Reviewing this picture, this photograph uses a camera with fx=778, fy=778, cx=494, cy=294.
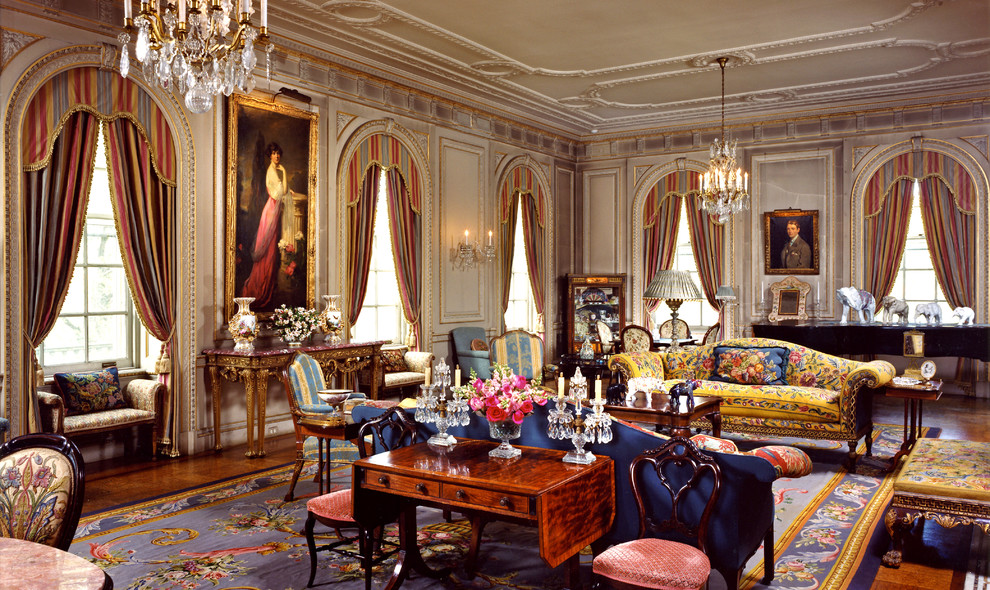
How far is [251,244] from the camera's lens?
695 cm

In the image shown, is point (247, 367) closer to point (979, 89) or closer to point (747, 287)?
point (747, 287)

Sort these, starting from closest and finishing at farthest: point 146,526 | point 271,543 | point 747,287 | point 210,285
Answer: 1. point 271,543
2. point 146,526
3. point 210,285
4. point 747,287

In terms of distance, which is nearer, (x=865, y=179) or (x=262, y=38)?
(x=262, y=38)

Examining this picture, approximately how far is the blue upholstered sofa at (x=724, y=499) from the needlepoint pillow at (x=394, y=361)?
178 inches

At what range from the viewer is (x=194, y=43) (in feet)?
11.5

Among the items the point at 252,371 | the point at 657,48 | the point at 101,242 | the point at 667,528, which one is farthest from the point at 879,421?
the point at 101,242

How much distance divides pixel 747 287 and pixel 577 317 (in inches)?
95.6

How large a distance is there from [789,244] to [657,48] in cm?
383

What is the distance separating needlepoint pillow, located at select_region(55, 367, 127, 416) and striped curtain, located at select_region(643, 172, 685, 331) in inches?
291

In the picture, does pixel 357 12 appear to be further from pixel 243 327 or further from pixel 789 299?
pixel 789 299

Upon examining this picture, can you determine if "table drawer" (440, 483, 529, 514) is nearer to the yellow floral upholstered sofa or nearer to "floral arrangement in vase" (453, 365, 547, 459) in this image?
"floral arrangement in vase" (453, 365, 547, 459)

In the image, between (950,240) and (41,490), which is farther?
Answer: (950,240)

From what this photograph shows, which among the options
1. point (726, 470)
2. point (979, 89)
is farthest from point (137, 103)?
point (979, 89)

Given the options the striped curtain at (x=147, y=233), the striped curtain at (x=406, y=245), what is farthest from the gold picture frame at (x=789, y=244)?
the striped curtain at (x=147, y=233)
